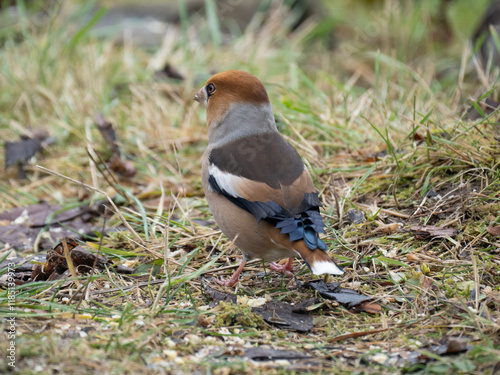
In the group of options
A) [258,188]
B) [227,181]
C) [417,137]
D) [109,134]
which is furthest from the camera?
[109,134]

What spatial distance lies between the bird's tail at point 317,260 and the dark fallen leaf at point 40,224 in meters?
1.85

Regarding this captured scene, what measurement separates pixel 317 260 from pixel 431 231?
1.01 meters

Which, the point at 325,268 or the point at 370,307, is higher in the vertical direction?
the point at 325,268

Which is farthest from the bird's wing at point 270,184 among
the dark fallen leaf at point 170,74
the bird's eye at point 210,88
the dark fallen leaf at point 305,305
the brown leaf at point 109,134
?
the dark fallen leaf at point 170,74

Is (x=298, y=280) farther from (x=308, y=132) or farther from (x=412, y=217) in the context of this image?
(x=308, y=132)

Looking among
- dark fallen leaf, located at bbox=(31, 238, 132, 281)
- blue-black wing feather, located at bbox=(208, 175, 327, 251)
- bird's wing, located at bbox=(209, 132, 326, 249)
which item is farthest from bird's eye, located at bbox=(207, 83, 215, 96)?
dark fallen leaf, located at bbox=(31, 238, 132, 281)

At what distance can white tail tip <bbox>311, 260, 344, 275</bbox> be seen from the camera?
9.27ft

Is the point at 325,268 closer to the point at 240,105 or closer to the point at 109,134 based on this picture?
the point at 240,105

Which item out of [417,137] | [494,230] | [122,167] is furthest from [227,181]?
[122,167]

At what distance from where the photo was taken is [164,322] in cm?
271

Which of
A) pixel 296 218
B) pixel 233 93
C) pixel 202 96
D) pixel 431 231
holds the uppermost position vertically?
pixel 233 93

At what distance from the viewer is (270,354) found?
8.39 ft

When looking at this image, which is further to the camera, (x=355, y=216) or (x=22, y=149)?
(x=22, y=149)

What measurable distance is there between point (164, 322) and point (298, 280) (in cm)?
98
